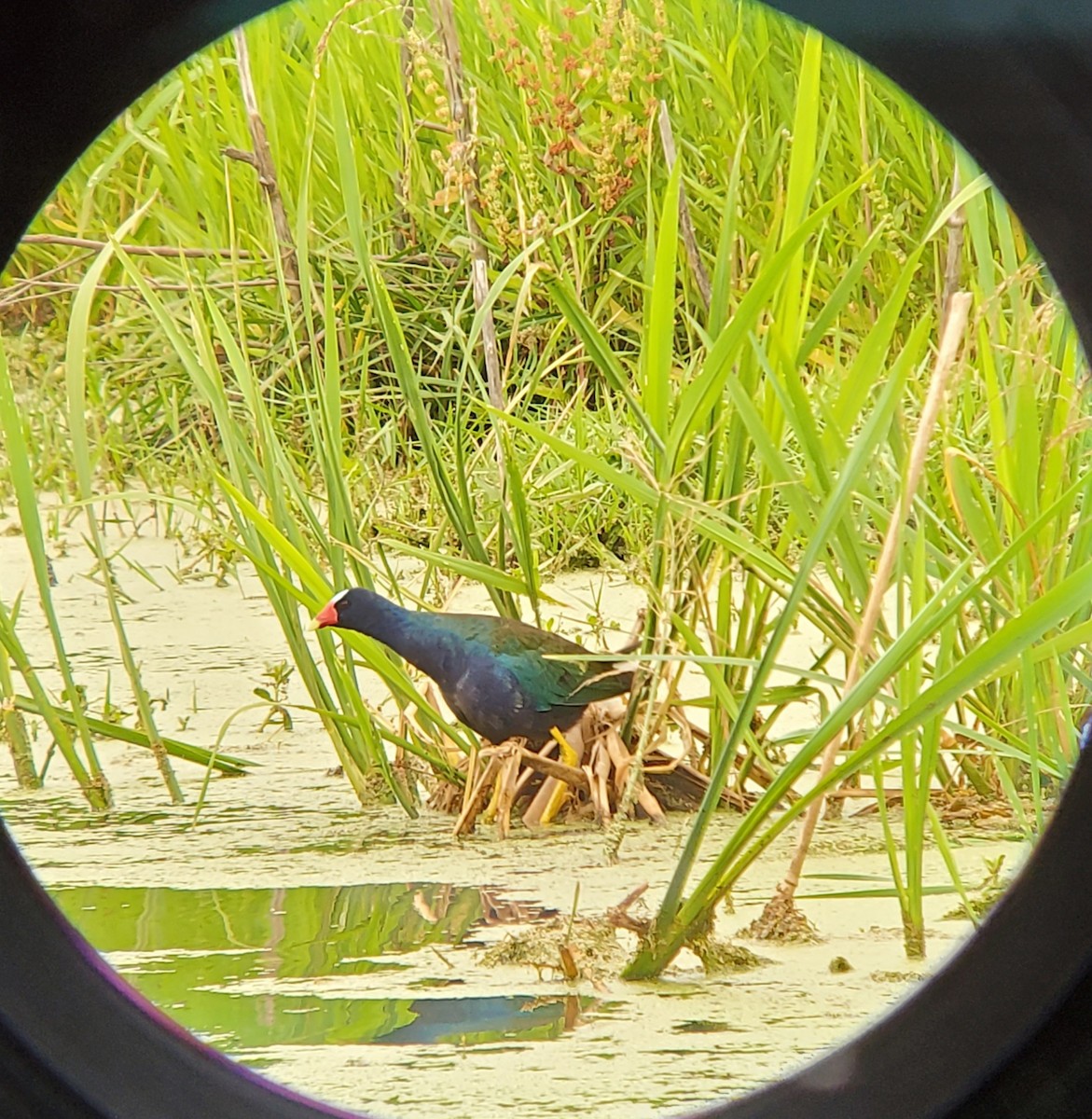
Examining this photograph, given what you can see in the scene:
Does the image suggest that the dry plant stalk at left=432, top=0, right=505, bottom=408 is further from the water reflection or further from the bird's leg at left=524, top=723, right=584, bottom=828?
the water reflection

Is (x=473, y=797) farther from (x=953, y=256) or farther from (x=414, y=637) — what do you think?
(x=953, y=256)

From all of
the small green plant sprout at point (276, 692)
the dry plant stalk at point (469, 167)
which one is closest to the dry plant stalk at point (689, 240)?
the dry plant stalk at point (469, 167)

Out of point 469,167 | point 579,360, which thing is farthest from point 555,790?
point 469,167

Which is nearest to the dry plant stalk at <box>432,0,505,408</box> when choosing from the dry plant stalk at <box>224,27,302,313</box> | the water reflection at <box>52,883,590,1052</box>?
the dry plant stalk at <box>224,27,302,313</box>

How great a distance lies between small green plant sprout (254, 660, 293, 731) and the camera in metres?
0.84

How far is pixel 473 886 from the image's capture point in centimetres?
78

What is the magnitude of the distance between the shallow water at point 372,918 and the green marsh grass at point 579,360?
34 mm

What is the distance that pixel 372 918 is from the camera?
77 centimetres

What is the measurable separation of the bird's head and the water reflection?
17 centimetres

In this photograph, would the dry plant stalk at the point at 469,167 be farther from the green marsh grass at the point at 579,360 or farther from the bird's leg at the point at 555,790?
the bird's leg at the point at 555,790

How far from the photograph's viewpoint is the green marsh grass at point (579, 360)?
0.70m

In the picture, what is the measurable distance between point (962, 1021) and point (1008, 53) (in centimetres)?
35

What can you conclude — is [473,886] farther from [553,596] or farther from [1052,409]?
[1052,409]

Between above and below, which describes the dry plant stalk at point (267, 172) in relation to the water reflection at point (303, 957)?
above
